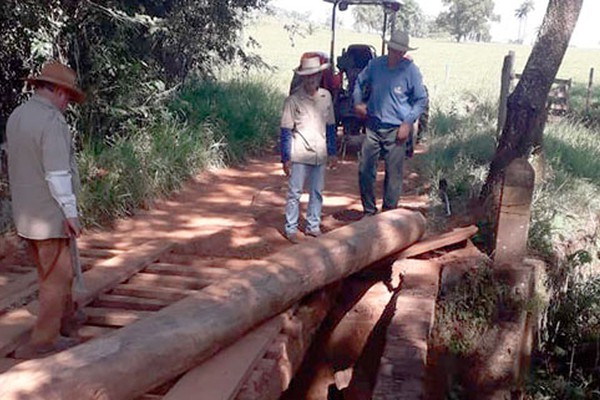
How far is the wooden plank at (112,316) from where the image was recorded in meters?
4.64

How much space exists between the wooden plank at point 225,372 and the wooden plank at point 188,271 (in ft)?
3.47

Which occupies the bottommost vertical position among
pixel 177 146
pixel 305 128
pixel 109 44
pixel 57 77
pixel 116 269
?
pixel 116 269

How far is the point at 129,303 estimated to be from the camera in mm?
4988

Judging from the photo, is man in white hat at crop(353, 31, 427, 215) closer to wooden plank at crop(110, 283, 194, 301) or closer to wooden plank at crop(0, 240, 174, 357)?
wooden plank at crop(0, 240, 174, 357)

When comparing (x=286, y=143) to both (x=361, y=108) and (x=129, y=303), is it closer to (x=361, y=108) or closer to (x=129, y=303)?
(x=361, y=108)

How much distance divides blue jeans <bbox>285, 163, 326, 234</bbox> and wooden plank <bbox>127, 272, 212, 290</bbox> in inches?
57.4

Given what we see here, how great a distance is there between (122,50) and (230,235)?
3902 millimetres

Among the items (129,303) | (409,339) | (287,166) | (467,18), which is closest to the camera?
(409,339)

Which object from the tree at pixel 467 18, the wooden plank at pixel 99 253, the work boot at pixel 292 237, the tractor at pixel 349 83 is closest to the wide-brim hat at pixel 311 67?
the work boot at pixel 292 237

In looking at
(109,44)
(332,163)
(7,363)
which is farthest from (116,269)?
(332,163)

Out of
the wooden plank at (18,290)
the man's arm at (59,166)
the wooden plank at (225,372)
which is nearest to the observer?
the wooden plank at (225,372)

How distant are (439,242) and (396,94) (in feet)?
5.21

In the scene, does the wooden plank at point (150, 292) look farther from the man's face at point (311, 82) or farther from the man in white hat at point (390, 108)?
the man in white hat at point (390, 108)

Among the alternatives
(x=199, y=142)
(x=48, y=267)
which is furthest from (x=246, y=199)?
(x=48, y=267)
